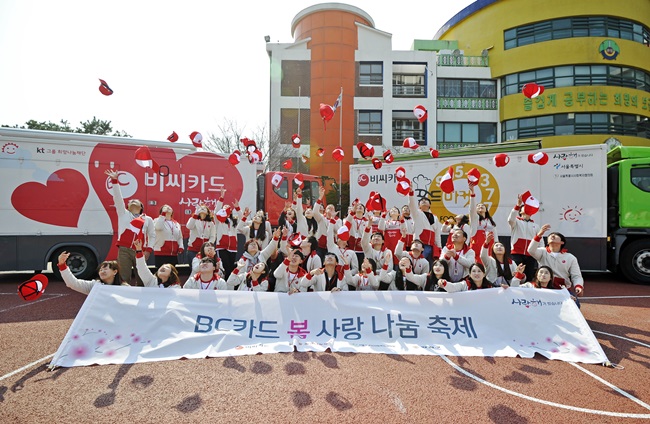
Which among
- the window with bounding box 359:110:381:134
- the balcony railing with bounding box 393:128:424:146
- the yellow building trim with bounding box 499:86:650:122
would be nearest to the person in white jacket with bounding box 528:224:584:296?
the balcony railing with bounding box 393:128:424:146

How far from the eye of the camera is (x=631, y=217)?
8641 millimetres

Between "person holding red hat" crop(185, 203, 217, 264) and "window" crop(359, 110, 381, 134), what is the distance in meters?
19.6

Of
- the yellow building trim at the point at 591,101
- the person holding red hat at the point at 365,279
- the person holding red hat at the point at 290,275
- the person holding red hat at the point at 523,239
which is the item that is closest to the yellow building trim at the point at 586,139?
the yellow building trim at the point at 591,101

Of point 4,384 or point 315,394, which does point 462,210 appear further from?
point 4,384

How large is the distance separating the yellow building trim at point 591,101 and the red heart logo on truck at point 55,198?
25055 mm

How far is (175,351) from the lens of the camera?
4.16 metres

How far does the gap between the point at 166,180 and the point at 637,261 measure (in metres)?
11.5

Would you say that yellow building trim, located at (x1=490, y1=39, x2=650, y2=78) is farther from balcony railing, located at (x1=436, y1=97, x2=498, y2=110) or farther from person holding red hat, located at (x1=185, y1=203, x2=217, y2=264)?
person holding red hat, located at (x1=185, y1=203, x2=217, y2=264)

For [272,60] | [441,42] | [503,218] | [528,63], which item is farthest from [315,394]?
[441,42]

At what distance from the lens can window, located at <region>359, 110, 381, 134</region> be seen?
25625 mm

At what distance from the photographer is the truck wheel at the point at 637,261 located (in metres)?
8.61

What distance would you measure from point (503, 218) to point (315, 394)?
808cm

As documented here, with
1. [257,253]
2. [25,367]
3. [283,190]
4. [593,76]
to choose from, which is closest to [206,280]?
[257,253]

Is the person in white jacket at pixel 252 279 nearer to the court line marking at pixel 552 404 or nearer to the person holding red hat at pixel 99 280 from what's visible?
the person holding red hat at pixel 99 280
